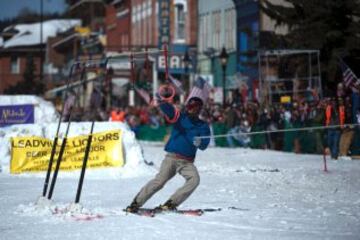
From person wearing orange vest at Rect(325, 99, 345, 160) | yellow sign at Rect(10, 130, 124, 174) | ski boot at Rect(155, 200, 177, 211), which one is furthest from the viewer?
person wearing orange vest at Rect(325, 99, 345, 160)

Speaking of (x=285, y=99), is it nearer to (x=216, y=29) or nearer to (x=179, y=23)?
(x=216, y=29)

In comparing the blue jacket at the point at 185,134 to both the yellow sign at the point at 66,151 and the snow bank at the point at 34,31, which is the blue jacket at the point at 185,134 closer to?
the yellow sign at the point at 66,151

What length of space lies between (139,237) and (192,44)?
144 ft

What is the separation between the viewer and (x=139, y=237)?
10.5m

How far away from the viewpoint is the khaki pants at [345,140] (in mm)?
24891

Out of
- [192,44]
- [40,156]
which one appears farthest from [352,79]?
[192,44]

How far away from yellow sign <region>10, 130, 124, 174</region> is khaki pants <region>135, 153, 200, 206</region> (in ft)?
26.1

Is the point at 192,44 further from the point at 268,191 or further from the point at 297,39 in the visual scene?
the point at 268,191

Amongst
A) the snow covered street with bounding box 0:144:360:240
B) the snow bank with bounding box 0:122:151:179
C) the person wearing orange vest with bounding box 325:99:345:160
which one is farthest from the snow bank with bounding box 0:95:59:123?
the person wearing orange vest with bounding box 325:99:345:160

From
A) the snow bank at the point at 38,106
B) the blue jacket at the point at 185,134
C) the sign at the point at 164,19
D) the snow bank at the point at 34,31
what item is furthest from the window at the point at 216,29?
the snow bank at the point at 34,31

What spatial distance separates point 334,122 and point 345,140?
1162 millimetres

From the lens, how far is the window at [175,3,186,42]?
54.9m

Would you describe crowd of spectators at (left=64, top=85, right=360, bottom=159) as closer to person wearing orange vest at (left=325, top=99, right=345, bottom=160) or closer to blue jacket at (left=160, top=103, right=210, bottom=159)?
person wearing orange vest at (left=325, top=99, right=345, bottom=160)

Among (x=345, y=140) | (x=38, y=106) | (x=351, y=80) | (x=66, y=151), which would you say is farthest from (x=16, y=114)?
(x=351, y=80)
